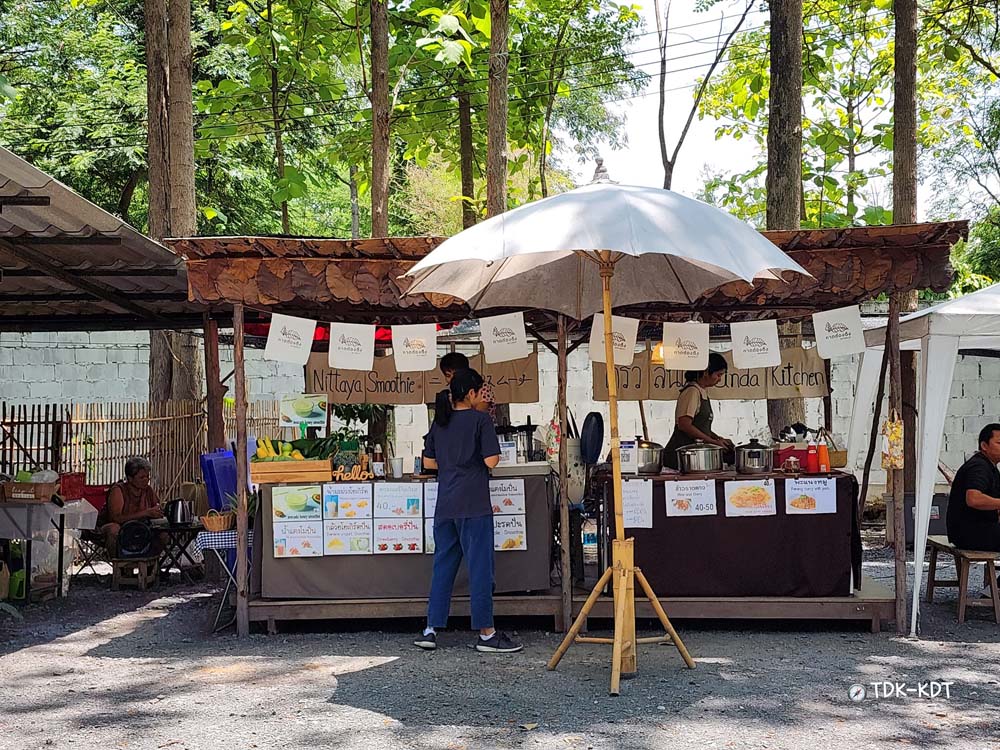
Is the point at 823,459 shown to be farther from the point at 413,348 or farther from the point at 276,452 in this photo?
the point at 276,452

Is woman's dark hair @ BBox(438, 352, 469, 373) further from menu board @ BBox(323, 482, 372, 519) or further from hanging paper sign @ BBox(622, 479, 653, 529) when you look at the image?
hanging paper sign @ BBox(622, 479, 653, 529)

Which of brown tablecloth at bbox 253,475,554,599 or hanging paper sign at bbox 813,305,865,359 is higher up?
hanging paper sign at bbox 813,305,865,359

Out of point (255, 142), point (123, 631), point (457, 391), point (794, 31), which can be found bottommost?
point (123, 631)

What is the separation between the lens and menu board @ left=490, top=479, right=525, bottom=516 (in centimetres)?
745

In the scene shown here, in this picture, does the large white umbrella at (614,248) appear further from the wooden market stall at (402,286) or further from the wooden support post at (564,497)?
the wooden support post at (564,497)

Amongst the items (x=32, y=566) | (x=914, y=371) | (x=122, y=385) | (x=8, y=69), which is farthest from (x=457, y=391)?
(x=8, y=69)

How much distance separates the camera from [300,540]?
7539 mm

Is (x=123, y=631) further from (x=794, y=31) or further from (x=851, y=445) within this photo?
(x=794, y=31)

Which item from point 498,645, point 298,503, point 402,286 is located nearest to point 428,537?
point 298,503

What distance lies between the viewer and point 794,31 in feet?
37.5

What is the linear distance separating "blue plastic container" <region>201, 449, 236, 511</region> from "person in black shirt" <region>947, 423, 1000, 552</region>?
5.48 metres

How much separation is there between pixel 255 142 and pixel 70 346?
19.6 feet

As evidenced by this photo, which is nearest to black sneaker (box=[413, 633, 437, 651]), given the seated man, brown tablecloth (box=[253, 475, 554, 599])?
brown tablecloth (box=[253, 475, 554, 599])

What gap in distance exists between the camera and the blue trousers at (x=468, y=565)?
6.77 meters
